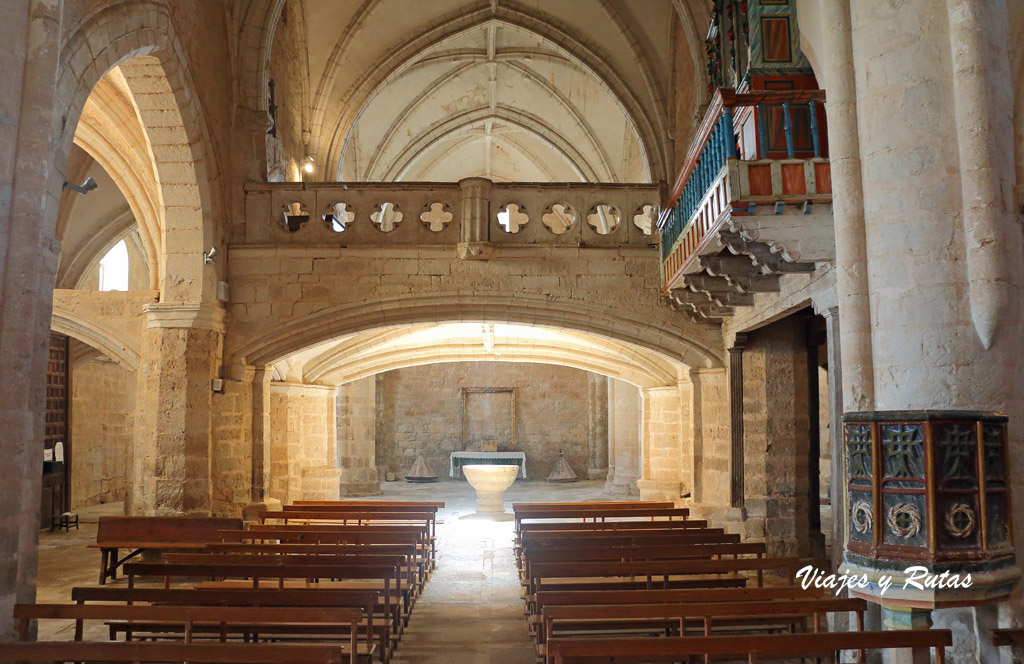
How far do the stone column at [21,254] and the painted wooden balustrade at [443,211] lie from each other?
4.19 m

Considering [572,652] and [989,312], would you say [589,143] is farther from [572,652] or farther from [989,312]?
[572,652]

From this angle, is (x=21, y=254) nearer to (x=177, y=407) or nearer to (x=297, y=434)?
(x=177, y=407)

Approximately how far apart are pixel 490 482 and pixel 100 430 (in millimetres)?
7536

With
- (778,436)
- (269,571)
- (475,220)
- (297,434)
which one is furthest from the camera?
(297,434)

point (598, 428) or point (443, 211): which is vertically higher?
point (443, 211)

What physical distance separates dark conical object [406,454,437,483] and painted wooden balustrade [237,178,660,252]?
970 cm

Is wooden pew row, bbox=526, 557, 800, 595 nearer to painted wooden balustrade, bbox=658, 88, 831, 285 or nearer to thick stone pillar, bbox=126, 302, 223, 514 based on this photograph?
painted wooden balustrade, bbox=658, 88, 831, 285

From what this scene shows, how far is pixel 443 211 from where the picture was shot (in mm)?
9133

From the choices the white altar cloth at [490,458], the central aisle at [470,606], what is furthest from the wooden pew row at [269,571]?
the white altar cloth at [490,458]

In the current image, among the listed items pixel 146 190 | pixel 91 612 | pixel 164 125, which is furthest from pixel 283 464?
pixel 91 612

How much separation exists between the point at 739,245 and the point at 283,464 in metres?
7.10

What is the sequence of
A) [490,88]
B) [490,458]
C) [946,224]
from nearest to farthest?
[946,224] < [490,88] < [490,458]

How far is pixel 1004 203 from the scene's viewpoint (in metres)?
4.17

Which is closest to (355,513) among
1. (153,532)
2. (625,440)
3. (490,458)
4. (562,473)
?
(153,532)
